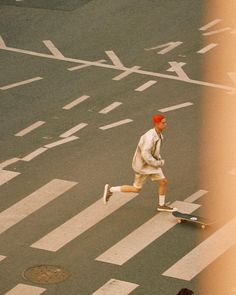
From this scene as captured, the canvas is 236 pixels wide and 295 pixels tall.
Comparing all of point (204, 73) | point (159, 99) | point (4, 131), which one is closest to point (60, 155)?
point (4, 131)

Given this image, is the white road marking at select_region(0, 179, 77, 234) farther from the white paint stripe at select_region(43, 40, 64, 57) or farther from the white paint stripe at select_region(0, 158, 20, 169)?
the white paint stripe at select_region(43, 40, 64, 57)

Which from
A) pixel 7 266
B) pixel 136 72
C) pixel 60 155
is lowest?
pixel 7 266

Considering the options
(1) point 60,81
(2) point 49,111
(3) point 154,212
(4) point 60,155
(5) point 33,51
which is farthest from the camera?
(5) point 33,51

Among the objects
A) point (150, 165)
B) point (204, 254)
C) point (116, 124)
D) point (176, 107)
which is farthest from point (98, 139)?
point (204, 254)

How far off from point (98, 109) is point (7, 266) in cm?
829

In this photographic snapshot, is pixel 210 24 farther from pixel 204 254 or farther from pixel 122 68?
pixel 204 254

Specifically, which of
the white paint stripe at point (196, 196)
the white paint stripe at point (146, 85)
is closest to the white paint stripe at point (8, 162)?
the white paint stripe at point (196, 196)

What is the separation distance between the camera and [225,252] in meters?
22.0

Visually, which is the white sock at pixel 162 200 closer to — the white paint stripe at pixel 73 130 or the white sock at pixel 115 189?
the white sock at pixel 115 189

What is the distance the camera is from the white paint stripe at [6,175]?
25406 mm

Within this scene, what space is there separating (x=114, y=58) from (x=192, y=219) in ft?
35.1

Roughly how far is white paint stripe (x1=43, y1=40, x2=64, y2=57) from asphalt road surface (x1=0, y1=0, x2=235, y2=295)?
0.17ft

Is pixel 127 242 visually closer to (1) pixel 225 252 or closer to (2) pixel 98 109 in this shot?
(1) pixel 225 252

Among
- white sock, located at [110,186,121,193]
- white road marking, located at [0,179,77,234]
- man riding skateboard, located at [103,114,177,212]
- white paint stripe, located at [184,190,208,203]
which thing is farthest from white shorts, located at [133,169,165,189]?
white road marking, located at [0,179,77,234]
